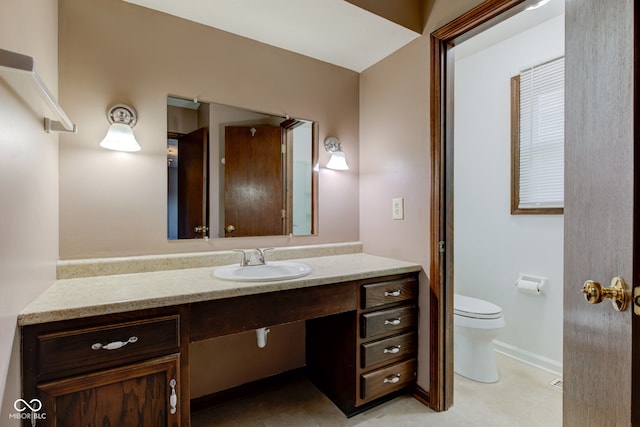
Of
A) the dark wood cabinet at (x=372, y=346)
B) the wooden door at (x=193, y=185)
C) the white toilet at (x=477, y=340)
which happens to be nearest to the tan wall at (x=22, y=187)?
the wooden door at (x=193, y=185)

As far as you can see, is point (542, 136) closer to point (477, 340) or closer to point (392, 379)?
point (477, 340)

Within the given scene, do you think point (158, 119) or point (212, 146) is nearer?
point (158, 119)

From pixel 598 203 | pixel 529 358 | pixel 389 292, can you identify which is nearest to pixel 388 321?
pixel 389 292

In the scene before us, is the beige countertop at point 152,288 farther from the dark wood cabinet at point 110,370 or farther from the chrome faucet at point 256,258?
the chrome faucet at point 256,258

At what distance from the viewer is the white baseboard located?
2.09 metres

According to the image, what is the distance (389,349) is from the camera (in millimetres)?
1680

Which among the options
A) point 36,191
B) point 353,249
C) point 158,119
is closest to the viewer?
point 36,191

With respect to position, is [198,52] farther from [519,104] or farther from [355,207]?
[519,104]

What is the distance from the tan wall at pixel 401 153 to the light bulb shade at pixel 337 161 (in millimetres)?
191

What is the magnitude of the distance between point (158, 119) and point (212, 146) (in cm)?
30

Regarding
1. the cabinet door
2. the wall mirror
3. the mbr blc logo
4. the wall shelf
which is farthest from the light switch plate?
the mbr blc logo

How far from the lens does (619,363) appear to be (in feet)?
2.48

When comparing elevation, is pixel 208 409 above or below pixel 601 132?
below

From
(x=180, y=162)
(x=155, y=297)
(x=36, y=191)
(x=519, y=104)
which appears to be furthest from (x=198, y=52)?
(x=519, y=104)
